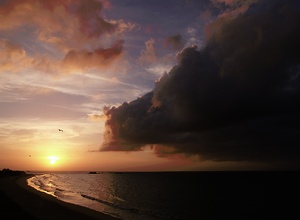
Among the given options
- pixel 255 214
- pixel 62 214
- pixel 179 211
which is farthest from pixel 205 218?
pixel 62 214

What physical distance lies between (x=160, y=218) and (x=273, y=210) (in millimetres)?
28521

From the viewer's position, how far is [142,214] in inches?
1870

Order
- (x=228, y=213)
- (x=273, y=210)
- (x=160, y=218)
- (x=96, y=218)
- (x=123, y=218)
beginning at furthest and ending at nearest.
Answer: (x=273, y=210)
(x=228, y=213)
(x=160, y=218)
(x=123, y=218)
(x=96, y=218)

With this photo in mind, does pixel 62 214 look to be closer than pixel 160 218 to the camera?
Yes

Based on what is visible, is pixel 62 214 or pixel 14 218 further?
pixel 62 214

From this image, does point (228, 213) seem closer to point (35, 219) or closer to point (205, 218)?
point (205, 218)

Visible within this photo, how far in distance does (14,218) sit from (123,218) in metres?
16.4

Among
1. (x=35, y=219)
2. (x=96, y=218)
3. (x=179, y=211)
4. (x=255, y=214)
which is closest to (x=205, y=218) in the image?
(x=179, y=211)

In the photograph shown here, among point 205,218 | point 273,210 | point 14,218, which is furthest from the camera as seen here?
point 273,210

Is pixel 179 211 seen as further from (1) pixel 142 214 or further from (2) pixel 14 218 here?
(2) pixel 14 218

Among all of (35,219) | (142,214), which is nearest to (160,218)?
(142,214)

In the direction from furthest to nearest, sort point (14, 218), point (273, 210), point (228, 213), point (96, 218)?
1. point (273, 210)
2. point (228, 213)
3. point (96, 218)
4. point (14, 218)

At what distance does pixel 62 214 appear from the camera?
38.7 meters

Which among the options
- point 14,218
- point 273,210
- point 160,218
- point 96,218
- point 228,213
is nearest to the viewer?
point 14,218
